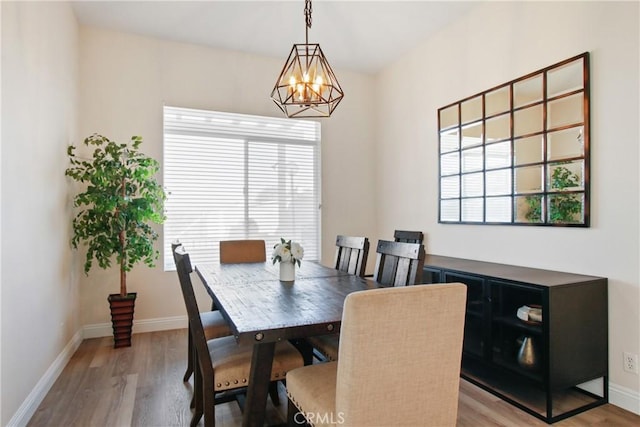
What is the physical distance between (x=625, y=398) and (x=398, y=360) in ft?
6.40

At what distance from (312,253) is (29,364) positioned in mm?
2904

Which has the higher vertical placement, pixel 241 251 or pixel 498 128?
pixel 498 128

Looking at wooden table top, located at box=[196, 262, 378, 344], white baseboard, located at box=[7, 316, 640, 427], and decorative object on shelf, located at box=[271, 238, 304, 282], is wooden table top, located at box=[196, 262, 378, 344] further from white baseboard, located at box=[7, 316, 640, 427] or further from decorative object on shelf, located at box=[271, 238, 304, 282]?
white baseboard, located at box=[7, 316, 640, 427]

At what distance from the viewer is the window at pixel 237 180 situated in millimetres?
3945

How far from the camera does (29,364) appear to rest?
7.28 feet

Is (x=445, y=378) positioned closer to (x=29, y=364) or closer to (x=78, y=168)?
(x=29, y=364)

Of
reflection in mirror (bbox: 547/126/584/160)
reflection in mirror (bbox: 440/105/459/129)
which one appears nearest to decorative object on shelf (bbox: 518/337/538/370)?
reflection in mirror (bbox: 547/126/584/160)

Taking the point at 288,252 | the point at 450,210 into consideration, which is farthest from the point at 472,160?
the point at 288,252

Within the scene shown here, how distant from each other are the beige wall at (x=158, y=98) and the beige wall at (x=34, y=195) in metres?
0.34

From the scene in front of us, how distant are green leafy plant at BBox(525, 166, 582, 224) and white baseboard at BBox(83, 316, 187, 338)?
3.49 metres

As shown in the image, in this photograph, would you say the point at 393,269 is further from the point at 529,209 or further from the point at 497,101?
the point at 497,101

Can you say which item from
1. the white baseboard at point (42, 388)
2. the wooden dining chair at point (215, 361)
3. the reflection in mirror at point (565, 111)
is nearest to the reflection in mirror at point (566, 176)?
the reflection in mirror at point (565, 111)

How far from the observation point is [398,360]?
1.32 m

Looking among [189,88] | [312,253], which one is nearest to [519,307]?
[312,253]
